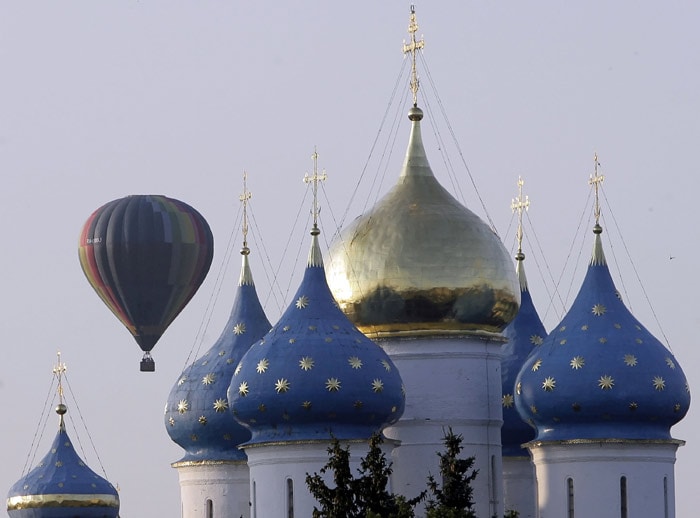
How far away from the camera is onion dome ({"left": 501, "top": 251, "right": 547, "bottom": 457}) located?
5278cm

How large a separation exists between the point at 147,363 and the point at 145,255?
2.90 meters

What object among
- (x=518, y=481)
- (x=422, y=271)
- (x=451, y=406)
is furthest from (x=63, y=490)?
(x=422, y=271)

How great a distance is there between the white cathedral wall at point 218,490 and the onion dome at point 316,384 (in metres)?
3.54

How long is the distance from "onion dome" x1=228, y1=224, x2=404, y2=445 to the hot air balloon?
10254mm

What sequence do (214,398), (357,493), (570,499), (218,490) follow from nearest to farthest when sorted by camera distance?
(357,493) → (570,499) → (214,398) → (218,490)

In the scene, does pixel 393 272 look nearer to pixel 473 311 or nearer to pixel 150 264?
pixel 473 311

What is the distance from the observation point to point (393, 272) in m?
51.3

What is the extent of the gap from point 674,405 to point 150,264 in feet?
45.4

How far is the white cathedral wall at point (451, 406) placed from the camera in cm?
5122

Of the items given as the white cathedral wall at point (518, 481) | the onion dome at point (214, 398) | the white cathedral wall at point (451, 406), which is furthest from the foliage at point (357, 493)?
the white cathedral wall at point (518, 481)

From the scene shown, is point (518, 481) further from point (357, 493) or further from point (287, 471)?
point (357, 493)

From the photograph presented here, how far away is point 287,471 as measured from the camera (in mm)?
49125

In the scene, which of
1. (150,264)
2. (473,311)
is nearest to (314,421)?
(473,311)

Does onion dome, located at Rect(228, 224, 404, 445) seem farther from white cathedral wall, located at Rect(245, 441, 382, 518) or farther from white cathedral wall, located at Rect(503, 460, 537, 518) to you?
white cathedral wall, located at Rect(503, 460, 537, 518)
